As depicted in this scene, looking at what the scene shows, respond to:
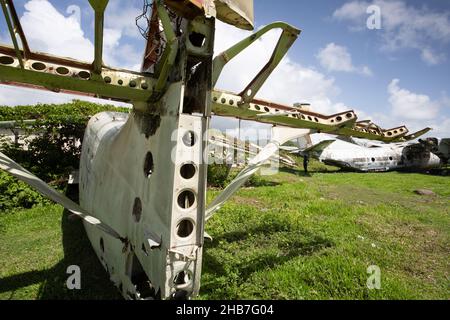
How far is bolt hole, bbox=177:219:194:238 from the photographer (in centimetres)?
318

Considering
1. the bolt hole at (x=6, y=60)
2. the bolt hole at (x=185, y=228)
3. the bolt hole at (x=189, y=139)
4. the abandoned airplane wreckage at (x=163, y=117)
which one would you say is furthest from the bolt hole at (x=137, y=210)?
the bolt hole at (x=6, y=60)

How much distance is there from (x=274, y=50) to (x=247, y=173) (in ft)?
6.17

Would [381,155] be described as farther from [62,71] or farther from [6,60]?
[6,60]

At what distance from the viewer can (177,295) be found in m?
3.17

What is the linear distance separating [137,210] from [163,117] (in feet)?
4.69

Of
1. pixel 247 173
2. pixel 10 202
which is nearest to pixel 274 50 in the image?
pixel 247 173

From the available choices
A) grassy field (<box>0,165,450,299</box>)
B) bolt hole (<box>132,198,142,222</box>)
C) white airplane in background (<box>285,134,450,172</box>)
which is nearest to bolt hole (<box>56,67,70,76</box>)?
bolt hole (<box>132,198,142,222</box>)

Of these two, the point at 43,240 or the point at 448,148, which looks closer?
the point at 43,240

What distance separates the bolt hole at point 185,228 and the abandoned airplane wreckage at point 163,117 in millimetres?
11

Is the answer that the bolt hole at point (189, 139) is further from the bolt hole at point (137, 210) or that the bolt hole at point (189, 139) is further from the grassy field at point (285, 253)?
the grassy field at point (285, 253)

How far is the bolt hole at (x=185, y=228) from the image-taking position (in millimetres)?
3184

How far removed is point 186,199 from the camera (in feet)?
10.4
